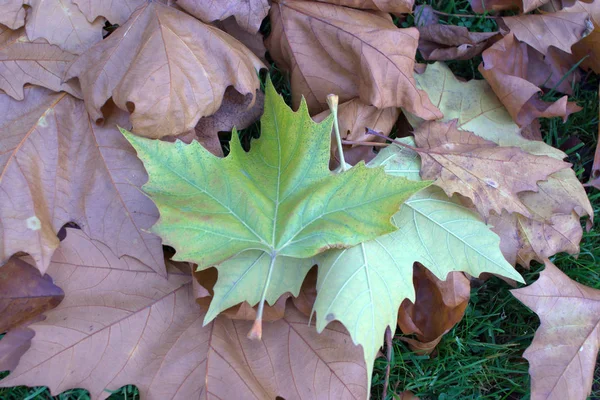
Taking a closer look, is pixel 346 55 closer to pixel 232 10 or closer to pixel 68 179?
pixel 232 10

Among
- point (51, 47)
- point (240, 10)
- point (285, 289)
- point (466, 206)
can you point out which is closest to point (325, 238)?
point (285, 289)

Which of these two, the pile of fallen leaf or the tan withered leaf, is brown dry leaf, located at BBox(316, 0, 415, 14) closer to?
the pile of fallen leaf

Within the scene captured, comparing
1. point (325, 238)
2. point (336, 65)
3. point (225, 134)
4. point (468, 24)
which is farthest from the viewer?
point (468, 24)

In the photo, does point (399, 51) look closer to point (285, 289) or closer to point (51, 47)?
point (285, 289)

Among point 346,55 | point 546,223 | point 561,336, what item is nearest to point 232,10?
point 346,55

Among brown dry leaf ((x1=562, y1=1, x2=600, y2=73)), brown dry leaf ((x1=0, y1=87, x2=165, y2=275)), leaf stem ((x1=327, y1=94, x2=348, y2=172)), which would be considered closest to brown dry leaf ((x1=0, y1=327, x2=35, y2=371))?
brown dry leaf ((x1=0, y1=87, x2=165, y2=275))

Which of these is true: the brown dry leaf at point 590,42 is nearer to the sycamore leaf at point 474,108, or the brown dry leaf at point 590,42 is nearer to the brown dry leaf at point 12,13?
the sycamore leaf at point 474,108
